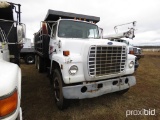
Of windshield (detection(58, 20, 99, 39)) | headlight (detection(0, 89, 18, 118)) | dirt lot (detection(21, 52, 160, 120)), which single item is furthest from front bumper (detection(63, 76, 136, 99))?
windshield (detection(58, 20, 99, 39))

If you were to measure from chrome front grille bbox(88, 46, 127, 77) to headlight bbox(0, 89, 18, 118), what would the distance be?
2.03 metres

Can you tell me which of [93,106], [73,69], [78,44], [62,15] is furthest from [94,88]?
[62,15]

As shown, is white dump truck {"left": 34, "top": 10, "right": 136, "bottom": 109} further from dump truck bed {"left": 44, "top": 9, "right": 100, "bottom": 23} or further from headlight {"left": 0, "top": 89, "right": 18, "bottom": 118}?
headlight {"left": 0, "top": 89, "right": 18, "bottom": 118}

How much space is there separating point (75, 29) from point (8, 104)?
144 inches

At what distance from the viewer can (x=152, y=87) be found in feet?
18.7

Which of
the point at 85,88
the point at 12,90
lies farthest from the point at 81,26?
the point at 12,90

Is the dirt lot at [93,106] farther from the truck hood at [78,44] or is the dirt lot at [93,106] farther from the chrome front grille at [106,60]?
the truck hood at [78,44]

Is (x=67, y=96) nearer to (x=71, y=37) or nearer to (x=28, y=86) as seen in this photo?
(x=71, y=37)

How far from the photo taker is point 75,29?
4746 millimetres

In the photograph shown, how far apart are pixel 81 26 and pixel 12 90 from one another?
3821 mm

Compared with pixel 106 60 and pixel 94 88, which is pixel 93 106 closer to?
pixel 94 88

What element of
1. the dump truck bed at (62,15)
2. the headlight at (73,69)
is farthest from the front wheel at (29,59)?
the headlight at (73,69)

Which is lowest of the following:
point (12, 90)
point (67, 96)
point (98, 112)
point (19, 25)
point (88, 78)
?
point (98, 112)

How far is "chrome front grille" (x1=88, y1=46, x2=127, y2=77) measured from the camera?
3.31 metres
